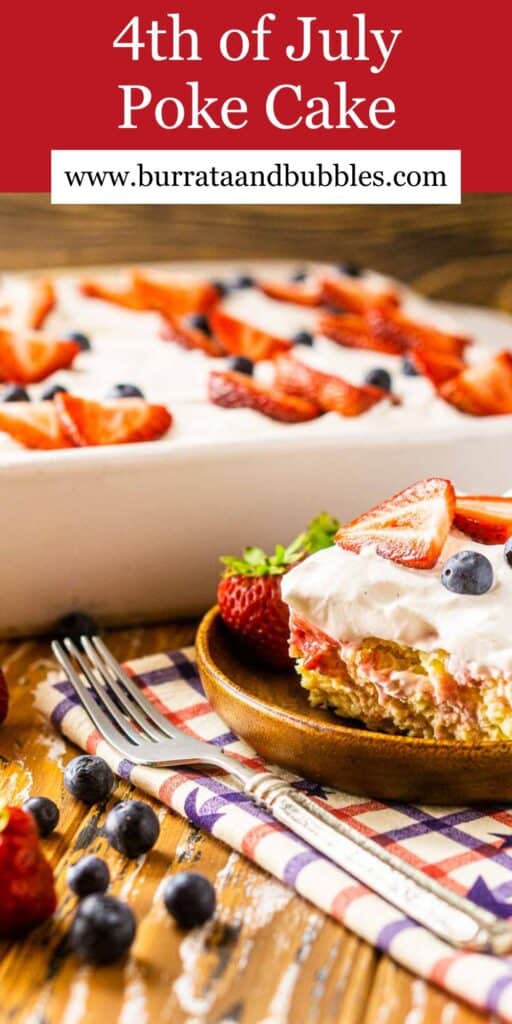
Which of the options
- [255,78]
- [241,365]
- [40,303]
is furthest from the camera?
[255,78]

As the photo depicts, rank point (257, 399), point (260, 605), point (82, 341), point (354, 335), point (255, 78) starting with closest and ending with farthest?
1. point (260, 605)
2. point (257, 399)
3. point (82, 341)
4. point (354, 335)
5. point (255, 78)

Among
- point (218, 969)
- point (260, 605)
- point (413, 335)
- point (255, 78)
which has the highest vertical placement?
point (255, 78)

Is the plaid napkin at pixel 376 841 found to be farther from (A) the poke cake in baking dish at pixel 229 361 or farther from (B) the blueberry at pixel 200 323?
(B) the blueberry at pixel 200 323

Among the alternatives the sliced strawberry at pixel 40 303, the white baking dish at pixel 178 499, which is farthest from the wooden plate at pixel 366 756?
the sliced strawberry at pixel 40 303

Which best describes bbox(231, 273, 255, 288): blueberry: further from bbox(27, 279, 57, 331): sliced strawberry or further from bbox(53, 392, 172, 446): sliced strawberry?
bbox(53, 392, 172, 446): sliced strawberry

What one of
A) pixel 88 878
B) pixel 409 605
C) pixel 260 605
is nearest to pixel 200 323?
pixel 260 605

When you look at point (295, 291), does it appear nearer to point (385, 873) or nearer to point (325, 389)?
point (325, 389)

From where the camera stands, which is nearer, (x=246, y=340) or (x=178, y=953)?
(x=178, y=953)
